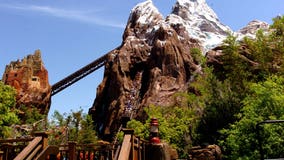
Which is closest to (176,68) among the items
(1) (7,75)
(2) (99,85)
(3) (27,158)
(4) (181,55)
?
(4) (181,55)

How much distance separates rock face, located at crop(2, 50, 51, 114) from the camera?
36719 mm

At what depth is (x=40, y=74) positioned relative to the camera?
133 feet

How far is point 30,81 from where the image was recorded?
38.1 m

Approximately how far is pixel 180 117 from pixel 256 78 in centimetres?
483

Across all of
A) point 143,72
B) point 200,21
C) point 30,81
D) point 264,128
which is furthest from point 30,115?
point 264,128

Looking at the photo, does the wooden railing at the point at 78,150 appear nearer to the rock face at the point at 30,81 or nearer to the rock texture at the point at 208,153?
the rock texture at the point at 208,153

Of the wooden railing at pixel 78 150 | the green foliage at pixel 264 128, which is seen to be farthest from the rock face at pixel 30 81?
the wooden railing at pixel 78 150

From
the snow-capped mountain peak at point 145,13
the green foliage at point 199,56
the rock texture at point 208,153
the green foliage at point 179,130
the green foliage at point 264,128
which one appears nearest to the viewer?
the green foliage at point 264,128

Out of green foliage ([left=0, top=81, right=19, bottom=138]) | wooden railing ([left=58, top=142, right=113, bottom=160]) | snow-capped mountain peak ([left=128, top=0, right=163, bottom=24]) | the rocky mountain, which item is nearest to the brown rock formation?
the rocky mountain

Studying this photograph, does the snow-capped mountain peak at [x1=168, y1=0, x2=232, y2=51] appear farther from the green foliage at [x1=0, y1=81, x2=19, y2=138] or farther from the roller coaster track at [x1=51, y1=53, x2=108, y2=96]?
the green foliage at [x1=0, y1=81, x2=19, y2=138]

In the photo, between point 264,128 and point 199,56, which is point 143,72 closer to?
point 199,56

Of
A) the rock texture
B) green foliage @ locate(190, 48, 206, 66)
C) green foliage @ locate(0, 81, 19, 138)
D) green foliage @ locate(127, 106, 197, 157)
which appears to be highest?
green foliage @ locate(190, 48, 206, 66)

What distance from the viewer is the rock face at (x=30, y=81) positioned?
36.7m

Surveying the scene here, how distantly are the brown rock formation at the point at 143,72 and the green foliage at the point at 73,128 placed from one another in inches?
157
